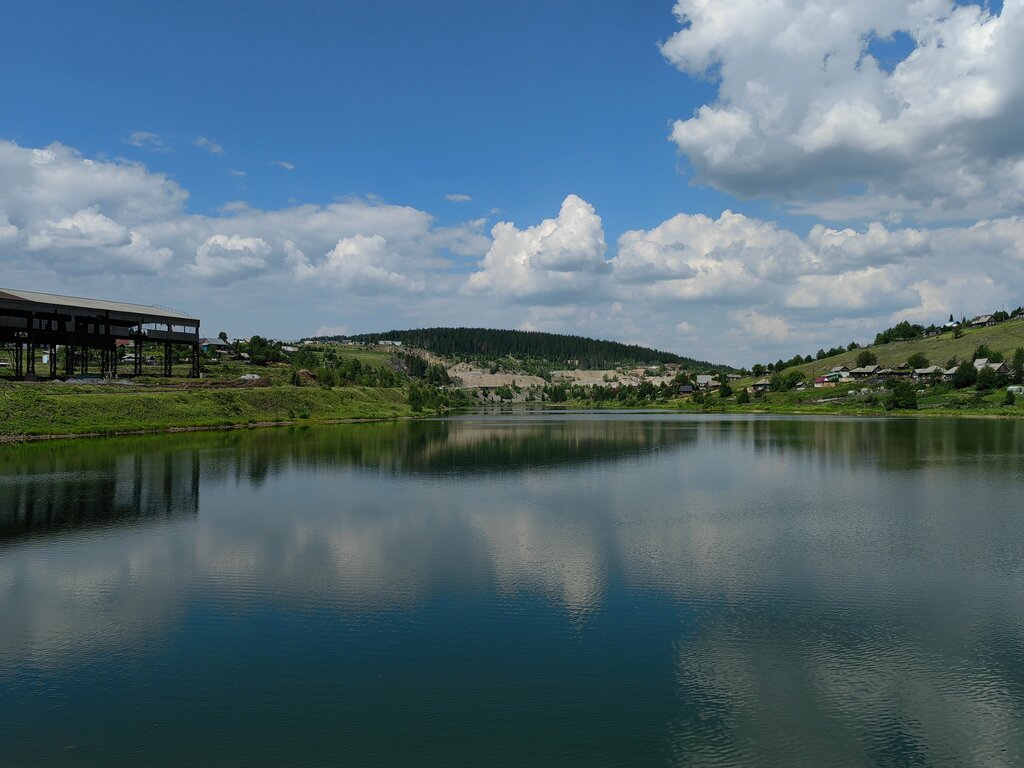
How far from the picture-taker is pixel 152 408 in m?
76.4

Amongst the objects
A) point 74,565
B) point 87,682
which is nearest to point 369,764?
point 87,682

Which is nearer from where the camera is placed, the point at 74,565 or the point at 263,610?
the point at 263,610

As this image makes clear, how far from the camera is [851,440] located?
2726 inches

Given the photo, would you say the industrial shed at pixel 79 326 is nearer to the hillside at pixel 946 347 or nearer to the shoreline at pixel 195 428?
the shoreline at pixel 195 428

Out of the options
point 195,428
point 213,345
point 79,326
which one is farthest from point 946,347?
point 79,326

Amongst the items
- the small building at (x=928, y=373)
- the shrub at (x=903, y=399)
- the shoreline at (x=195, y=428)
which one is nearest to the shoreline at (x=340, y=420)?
the shoreline at (x=195, y=428)

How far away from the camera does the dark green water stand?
37.6 ft

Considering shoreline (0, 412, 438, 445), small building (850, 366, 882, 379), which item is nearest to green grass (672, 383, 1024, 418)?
small building (850, 366, 882, 379)

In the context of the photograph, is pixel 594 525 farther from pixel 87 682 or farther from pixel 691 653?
pixel 87 682

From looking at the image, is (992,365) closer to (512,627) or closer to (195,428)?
(195,428)

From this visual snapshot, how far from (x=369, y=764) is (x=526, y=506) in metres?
22.1

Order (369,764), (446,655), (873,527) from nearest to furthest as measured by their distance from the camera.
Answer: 1. (369,764)
2. (446,655)
3. (873,527)

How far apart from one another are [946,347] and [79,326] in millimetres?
184029

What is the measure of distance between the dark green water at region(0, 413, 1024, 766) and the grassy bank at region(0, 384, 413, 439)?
35074 mm
